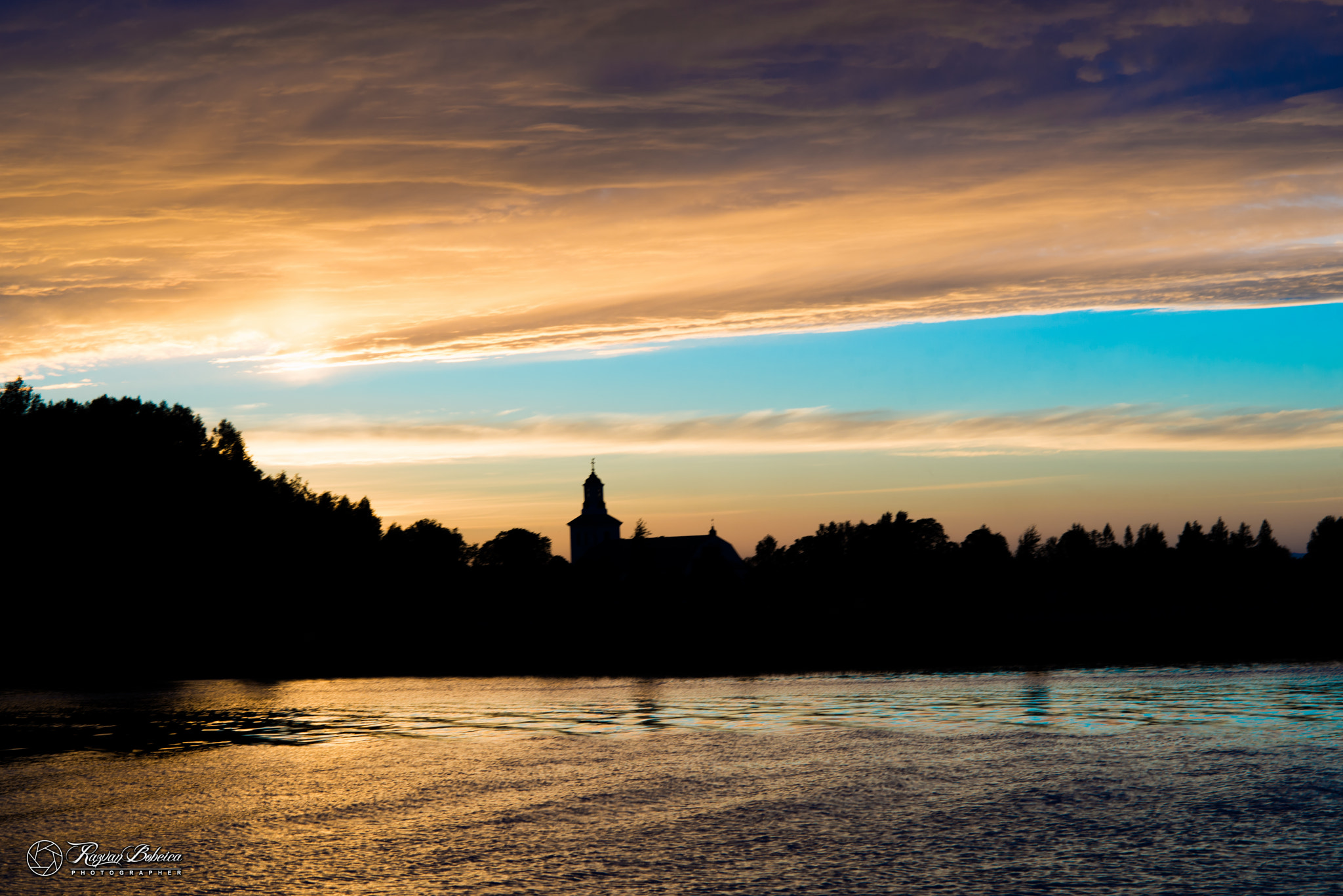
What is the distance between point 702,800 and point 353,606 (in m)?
87.0

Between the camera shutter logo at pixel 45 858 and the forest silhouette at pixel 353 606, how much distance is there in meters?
50.6

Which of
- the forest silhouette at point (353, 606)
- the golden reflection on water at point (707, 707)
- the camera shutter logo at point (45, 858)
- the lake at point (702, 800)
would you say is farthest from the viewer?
the forest silhouette at point (353, 606)

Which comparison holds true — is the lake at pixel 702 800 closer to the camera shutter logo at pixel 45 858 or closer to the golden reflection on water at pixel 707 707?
the camera shutter logo at pixel 45 858

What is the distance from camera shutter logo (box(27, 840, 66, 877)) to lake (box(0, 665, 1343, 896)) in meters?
0.05

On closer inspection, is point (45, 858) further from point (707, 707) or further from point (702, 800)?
point (707, 707)

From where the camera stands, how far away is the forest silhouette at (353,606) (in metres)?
80.4

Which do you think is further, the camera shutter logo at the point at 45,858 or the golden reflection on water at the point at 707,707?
the golden reflection on water at the point at 707,707

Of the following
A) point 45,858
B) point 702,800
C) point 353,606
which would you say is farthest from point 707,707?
point 353,606

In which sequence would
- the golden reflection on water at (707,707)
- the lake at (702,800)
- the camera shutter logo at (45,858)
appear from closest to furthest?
1. the lake at (702,800)
2. the camera shutter logo at (45,858)
3. the golden reflection on water at (707,707)

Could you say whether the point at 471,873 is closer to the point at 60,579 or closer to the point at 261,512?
the point at 60,579

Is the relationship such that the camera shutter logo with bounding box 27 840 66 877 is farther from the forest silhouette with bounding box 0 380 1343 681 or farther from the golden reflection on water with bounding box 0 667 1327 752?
the forest silhouette with bounding box 0 380 1343 681

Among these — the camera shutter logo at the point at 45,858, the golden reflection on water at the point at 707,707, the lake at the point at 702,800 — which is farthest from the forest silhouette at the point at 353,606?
the camera shutter logo at the point at 45,858

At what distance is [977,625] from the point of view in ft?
323

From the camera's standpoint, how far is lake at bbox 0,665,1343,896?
41.0ft
